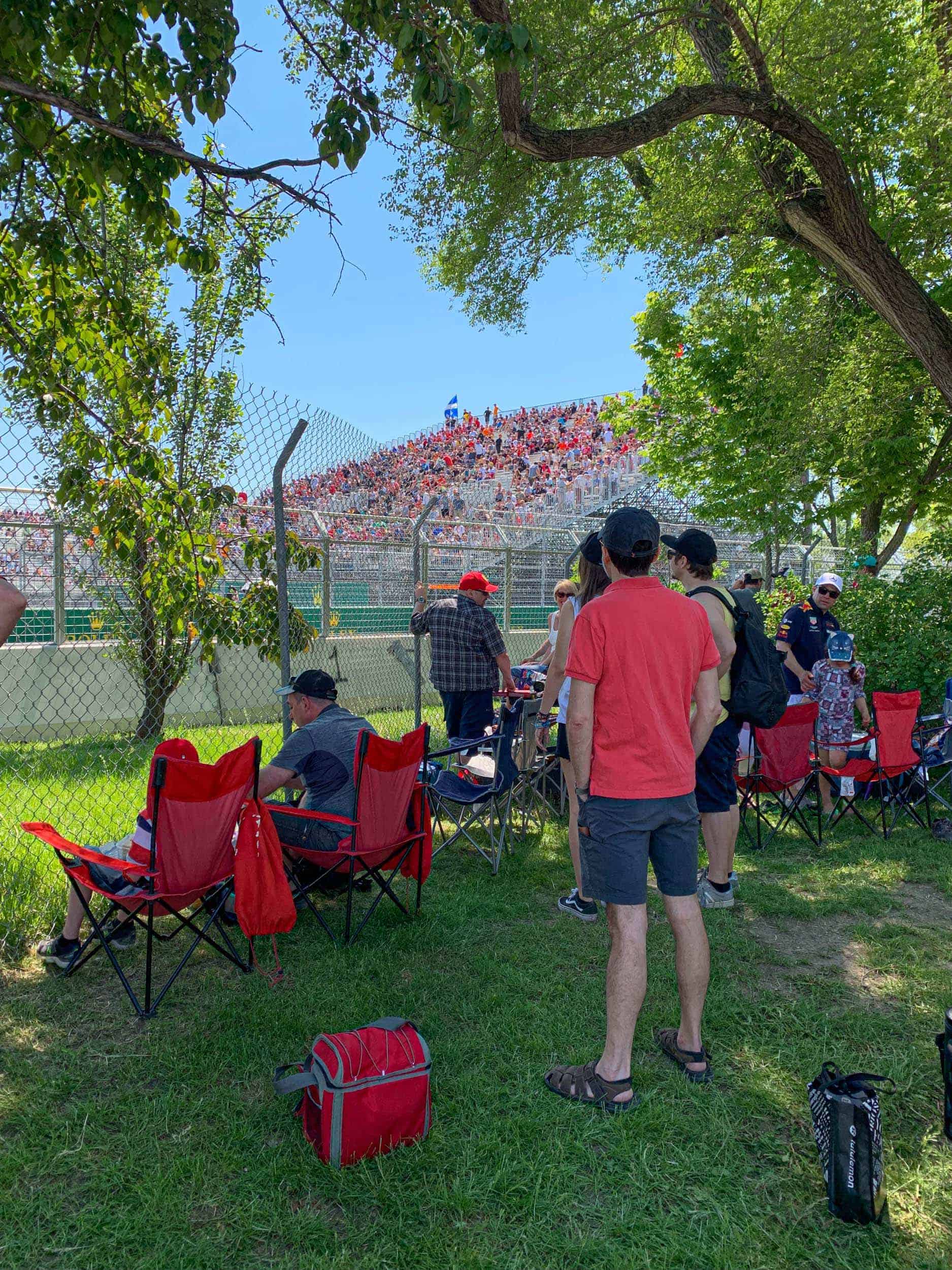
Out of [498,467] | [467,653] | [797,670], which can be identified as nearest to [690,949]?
[467,653]

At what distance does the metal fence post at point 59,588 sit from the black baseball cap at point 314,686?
4.66 meters

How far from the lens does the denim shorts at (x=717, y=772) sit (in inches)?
177

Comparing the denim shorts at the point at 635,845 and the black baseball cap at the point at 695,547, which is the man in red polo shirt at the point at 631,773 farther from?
the black baseball cap at the point at 695,547

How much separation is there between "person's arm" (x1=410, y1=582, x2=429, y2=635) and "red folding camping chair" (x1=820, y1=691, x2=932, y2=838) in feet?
10.2

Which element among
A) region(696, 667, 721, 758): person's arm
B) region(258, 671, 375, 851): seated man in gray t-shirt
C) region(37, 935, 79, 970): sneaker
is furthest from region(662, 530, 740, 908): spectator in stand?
region(37, 935, 79, 970): sneaker

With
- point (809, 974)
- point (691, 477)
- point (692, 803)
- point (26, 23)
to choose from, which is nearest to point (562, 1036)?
point (692, 803)

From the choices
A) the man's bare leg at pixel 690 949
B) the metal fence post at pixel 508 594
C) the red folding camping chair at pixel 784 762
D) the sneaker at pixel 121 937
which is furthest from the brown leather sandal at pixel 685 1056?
the metal fence post at pixel 508 594

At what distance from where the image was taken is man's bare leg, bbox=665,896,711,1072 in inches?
118

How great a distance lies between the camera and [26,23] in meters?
3.31

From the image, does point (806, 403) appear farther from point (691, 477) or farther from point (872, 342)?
point (691, 477)

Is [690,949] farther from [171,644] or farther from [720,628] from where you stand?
[171,644]

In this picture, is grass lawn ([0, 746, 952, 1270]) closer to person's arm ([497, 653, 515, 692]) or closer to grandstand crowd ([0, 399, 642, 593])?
person's arm ([497, 653, 515, 692])

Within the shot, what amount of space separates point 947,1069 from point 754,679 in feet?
7.02

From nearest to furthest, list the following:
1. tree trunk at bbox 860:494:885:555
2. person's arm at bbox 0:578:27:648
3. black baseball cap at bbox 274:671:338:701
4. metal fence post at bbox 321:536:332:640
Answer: person's arm at bbox 0:578:27:648
black baseball cap at bbox 274:671:338:701
metal fence post at bbox 321:536:332:640
tree trunk at bbox 860:494:885:555
